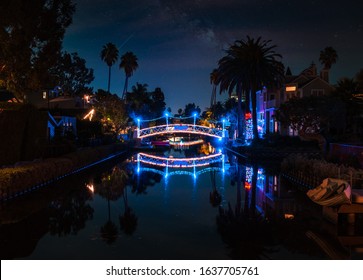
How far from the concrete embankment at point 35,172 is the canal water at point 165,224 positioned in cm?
54

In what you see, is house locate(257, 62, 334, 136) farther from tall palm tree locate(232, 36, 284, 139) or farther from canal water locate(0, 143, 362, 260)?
canal water locate(0, 143, 362, 260)

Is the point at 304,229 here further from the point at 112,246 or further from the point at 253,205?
the point at 112,246

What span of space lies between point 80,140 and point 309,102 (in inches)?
922

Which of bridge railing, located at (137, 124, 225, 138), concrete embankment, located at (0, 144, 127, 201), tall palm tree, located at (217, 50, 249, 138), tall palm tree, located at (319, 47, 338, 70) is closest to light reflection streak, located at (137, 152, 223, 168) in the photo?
concrete embankment, located at (0, 144, 127, 201)

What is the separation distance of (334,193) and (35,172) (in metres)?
13.2

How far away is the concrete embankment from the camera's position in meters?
17.5

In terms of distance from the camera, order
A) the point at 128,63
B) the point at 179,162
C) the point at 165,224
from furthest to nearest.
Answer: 1. the point at 128,63
2. the point at 179,162
3. the point at 165,224

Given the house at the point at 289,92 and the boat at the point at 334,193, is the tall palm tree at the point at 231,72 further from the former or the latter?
the boat at the point at 334,193

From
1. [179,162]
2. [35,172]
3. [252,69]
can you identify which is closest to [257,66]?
[252,69]

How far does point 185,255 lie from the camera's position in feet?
32.8

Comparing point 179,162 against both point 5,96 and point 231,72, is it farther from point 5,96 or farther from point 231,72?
point 5,96

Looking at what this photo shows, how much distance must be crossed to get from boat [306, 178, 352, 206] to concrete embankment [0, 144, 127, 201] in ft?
37.1

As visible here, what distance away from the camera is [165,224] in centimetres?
1355

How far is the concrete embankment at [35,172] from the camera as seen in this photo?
57.3 feet
